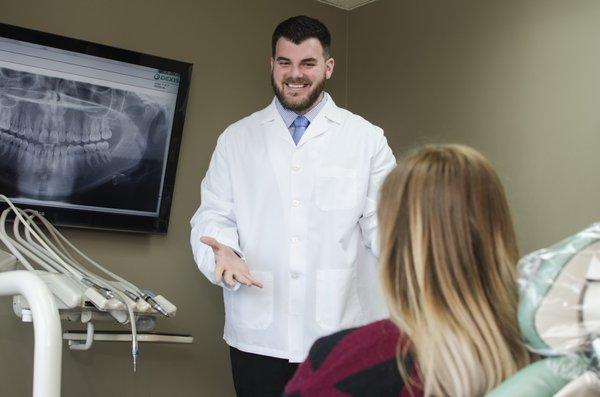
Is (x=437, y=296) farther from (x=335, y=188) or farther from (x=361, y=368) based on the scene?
(x=335, y=188)

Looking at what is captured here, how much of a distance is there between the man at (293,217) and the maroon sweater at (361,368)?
1.21 m

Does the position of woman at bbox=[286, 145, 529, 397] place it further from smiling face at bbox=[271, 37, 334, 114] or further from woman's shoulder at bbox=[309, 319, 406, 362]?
smiling face at bbox=[271, 37, 334, 114]

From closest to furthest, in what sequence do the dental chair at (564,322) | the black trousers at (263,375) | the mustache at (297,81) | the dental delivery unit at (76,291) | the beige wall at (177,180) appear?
the dental chair at (564,322) → the dental delivery unit at (76,291) → the black trousers at (263,375) → the mustache at (297,81) → the beige wall at (177,180)

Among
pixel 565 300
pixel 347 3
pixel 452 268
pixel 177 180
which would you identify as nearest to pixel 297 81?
pixel 177 180

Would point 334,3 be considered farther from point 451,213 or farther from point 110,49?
point 451,213

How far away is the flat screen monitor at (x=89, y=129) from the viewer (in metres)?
2.76

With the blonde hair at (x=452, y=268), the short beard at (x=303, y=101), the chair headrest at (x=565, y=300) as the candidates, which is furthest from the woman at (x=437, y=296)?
the short beard at (x=303, y=101)

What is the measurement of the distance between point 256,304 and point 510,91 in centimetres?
137

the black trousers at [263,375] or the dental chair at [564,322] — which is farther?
the black trousers at [263,375]

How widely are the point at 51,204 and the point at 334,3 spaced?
177 centimetres

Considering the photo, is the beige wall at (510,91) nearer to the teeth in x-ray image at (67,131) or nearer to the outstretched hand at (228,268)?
the teeth in x-ray image at (67,131)

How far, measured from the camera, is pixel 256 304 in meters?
2.50

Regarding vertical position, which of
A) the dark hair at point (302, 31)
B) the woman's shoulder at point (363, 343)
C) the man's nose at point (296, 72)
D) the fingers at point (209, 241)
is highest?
the dark hair at point (302, 31)

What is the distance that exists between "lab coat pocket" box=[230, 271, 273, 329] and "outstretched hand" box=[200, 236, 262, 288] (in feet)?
0.98
